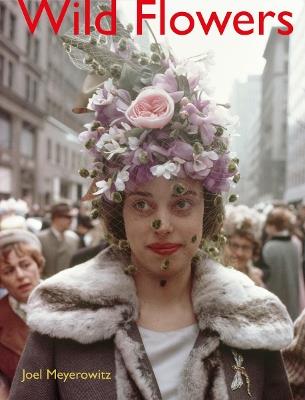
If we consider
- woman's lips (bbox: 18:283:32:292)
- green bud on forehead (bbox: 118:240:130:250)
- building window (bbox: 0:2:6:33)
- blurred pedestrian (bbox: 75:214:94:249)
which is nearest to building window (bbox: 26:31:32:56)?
building window (bbox: 0:2:6:33)

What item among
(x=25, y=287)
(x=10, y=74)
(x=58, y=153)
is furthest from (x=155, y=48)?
(x=58, y=153)

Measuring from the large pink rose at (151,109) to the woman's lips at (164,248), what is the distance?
40 centimetres

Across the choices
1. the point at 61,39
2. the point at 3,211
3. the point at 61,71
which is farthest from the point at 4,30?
the point at 61,39

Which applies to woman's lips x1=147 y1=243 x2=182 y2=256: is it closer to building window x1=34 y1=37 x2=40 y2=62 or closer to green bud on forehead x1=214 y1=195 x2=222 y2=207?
green bud on forehead x1=214 y1=195 x2=222 y2=207

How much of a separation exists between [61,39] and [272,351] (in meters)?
1.42

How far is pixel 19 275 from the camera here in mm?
3471

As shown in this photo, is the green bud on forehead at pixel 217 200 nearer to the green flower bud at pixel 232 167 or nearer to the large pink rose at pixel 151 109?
the green flower bud at pixel 232 167

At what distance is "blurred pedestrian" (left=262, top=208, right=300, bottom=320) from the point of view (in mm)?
6191

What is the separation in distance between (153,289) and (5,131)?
25.2 metres

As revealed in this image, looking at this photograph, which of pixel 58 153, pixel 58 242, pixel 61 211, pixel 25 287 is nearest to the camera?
pixel 25 287

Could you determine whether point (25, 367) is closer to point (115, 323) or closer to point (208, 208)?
point (115, 323)

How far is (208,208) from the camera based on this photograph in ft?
7.50

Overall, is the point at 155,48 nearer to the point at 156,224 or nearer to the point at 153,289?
the point at 156,224

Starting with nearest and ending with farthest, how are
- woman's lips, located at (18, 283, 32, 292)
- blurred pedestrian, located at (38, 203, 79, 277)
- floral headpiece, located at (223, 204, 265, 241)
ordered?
woman's lips, located at (18, 283, 32, 292) < floral headpiece, located at (223, 204, 265, 241) < blurred pedestrian, located at (38, 203, 79, 277)
